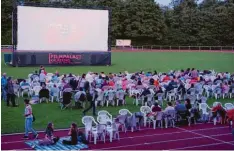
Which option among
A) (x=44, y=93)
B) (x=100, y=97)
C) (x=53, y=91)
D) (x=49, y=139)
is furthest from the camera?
(x=53, y=91)

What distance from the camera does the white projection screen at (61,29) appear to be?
35.5m

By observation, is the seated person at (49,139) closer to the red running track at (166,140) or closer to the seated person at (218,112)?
the red running track at (166,140)

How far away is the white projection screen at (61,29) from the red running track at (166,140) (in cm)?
2290

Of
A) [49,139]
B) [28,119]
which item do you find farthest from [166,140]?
[28,119]

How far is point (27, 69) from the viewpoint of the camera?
33281 millimetres

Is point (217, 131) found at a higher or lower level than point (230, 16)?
lower

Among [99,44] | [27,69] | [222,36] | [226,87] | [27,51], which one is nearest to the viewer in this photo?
[226,87]

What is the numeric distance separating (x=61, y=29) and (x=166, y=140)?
2539 cm

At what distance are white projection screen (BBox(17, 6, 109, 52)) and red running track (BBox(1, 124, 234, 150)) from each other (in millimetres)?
22897

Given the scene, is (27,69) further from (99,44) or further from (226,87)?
(226,87)

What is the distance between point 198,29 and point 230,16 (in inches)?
232

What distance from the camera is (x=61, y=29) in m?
37.0

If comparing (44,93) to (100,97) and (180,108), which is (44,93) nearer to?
(100,97)

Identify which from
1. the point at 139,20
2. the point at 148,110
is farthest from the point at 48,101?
the point at 139,20
